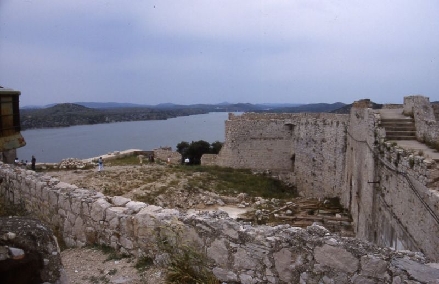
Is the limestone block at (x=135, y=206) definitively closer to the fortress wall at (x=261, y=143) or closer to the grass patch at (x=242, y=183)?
the grass patch at (x=242, y=183)

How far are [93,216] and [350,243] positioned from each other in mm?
3887

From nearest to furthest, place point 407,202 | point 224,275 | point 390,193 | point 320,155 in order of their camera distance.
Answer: point 224,275, point 407,202, point 390,193, point 320,155

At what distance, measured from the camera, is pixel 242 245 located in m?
4.11

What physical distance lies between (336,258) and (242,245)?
40.2 inches

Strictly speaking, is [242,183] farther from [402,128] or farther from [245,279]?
[245,279]

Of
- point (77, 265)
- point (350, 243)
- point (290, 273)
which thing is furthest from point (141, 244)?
point (350, 243)

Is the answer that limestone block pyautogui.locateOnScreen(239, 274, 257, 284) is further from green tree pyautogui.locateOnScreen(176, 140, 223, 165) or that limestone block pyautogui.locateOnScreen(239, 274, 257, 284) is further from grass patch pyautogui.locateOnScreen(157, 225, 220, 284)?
green tree pyautogui.locateOnScreen(176, 140, 223, 165)

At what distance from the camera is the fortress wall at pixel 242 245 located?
3.48 meters

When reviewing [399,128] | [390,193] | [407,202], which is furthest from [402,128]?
[407,202]

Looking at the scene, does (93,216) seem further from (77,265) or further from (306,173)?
(306,173)

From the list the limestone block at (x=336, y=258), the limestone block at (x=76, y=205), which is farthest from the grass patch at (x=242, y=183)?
the limestone block at (x=336, y=258)

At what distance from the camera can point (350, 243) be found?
12.0 ft

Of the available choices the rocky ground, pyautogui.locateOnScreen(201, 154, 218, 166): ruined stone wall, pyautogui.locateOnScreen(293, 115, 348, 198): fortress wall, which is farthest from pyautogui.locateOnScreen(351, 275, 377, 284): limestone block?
pyautogui.locateOnScreen(201, 154, 218, 166): ruined stone wall

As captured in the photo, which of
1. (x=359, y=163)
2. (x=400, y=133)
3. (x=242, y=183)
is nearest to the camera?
(x=400, y=133)
